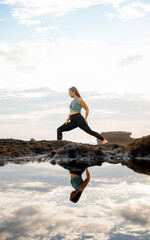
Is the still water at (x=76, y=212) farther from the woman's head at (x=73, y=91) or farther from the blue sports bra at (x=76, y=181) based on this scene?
the woman's head at (x=73, y=91)

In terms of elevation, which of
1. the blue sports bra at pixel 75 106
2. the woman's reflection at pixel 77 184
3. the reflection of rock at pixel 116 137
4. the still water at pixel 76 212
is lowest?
the still water at pixel 76 212

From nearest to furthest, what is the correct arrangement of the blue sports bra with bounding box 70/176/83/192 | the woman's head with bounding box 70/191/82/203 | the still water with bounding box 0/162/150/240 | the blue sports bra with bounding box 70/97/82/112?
A: the still water with bounding box 0/162/150/240 → the woman's head with bounding box 70/191/82/203 → the blue sports bra with bounding box 70/176/83/192 → the blue sports bra with bounding box 70/97/82/112

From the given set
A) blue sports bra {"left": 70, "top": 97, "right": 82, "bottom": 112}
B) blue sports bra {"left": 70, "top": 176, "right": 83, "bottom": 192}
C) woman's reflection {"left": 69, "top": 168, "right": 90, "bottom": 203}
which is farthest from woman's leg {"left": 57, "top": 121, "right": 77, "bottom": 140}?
blue sports bra {"left": 70, "top": 176, "right": 83, "bottom": 192}

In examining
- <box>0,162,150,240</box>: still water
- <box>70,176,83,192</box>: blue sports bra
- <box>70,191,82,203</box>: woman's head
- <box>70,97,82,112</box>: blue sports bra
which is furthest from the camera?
<box>70,97,82,112</box>: blue sports bra

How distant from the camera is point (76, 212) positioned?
7.13ft

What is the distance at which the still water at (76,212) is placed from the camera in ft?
5.71

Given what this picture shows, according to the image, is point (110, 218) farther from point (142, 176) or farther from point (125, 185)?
point (142, 176)

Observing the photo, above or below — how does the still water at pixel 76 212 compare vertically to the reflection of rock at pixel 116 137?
below

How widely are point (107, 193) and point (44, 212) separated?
38.8 inches

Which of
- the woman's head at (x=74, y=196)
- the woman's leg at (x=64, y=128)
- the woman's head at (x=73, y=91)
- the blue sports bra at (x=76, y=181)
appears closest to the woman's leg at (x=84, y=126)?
the woman's leg at (x=64, y=128)

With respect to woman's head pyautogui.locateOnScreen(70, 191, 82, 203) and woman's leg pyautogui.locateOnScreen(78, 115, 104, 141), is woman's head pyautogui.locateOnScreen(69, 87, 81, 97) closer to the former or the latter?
woman's leg pyautogui.locateOnScreen(78, 115, 104, 141)

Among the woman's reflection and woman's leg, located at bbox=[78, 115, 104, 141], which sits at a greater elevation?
woman's leg, located at bbox=[78, 115, 104, 141]

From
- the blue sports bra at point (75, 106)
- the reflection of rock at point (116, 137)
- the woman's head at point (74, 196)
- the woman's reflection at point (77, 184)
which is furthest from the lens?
the reflection of rock at point (116, 137)

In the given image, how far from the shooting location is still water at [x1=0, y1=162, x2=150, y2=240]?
174 centimetres
